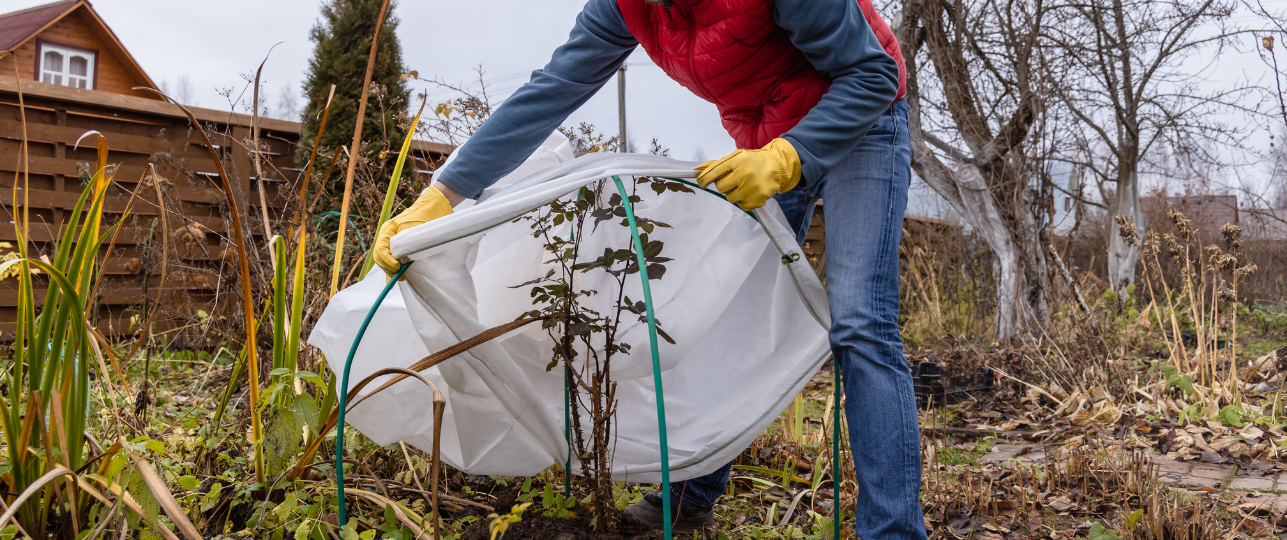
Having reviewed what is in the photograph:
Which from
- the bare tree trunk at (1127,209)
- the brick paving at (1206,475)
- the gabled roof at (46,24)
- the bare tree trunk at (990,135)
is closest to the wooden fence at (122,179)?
the brick paving at (1206,475)

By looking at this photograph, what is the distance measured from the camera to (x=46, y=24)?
1015cm

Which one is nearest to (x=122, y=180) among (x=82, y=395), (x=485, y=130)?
(x=82, y=395)

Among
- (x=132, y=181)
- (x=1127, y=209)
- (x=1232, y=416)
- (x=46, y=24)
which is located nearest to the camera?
(x=1232, y=416)

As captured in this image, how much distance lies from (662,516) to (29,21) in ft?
45.1

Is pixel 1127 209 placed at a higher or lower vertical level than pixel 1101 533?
higher

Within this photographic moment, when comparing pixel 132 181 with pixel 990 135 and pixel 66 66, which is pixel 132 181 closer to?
pixel 990 135

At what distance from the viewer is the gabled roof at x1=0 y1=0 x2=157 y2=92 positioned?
10.1 meters

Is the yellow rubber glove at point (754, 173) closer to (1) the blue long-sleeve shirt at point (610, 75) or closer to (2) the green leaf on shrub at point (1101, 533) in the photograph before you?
(1) the blue long-sleeve shirt at point (610, 75)

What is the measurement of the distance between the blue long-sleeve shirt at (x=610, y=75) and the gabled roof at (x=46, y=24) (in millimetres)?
10964

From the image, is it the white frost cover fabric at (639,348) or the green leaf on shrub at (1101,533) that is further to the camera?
the green leaf on shrub at (1101,533)

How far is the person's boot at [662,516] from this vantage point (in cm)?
148

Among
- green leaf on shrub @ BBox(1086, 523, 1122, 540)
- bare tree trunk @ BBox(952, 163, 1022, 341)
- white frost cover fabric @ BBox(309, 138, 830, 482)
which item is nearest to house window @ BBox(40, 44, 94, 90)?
bare tree trunk @ BBox(952, 163, 1022, 341)

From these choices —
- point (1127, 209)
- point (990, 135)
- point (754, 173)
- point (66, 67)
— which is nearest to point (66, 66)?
point (66, 67)

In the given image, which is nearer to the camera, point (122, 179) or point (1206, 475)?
point (1206, 475)
